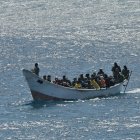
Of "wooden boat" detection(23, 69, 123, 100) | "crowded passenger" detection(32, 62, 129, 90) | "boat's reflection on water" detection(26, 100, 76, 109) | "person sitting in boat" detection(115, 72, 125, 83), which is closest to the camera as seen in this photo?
"boat's reflection on water" detection(26, 100, 76, 109)

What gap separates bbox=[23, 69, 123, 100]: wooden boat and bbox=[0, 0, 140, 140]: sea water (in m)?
0.53

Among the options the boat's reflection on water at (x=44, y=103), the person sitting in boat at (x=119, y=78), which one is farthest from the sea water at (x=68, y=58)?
the person sitting in boat at (x=119, y=78)

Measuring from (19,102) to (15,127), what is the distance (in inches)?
433

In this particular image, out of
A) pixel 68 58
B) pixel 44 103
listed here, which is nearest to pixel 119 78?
pixel 44 103

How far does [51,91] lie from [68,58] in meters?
30.2

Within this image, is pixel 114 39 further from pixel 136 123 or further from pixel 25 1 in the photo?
pixel 136 123

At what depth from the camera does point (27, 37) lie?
117750 millimetres

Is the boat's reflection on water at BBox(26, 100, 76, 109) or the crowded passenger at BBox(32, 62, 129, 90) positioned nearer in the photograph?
the boat's reflection on water at BBox(26, 100, 76, 109)

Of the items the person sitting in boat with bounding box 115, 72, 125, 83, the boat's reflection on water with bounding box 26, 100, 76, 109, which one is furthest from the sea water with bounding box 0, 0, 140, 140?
the person sitting in boat with bounding box 115, 72, 125, 83

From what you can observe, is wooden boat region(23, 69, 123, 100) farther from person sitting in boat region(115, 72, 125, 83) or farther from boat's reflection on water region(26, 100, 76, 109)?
person sitting in boat region(115, 72, 125, 83)

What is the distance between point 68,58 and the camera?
10256 centimetres

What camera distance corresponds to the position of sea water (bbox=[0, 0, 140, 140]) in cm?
6266

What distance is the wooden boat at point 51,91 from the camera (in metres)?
71.9

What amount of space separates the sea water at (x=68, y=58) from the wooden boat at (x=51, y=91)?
1.73 feet
